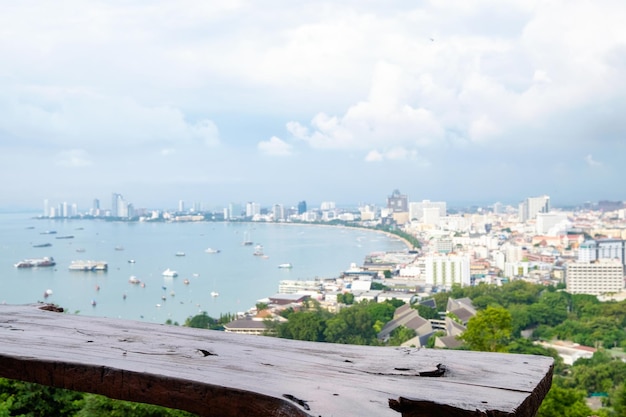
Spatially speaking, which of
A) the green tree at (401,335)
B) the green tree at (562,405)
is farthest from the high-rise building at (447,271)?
the green tree at (562,405)

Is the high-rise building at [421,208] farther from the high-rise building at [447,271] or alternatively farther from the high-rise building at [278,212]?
the high-rise building at [447,271]

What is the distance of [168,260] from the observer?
62.7 ft

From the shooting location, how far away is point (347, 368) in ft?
1.81

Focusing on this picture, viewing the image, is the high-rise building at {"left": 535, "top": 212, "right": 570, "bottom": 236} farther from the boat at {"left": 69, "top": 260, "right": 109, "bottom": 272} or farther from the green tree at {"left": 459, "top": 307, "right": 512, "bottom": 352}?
the green tree at {"left": 459, "top": 307, "right": 512, "bottom": 352}

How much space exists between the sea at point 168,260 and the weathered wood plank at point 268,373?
3996mm

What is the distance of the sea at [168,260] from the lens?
11.0 meters

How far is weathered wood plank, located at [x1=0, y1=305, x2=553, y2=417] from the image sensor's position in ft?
1.49

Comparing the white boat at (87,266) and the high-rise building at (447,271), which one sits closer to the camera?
the white boat at (87,266)

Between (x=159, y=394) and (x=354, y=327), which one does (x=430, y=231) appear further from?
(x=159, y=394)

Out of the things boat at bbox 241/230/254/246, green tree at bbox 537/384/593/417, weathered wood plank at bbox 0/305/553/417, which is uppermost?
weathered wood plank at bbox 0/305/553/417

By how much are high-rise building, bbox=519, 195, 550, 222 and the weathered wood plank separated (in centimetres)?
3034

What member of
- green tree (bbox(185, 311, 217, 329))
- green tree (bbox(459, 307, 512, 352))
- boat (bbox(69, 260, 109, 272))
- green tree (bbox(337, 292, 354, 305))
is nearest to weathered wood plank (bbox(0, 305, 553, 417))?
green tree (bbox(459, 307, 512, 352))

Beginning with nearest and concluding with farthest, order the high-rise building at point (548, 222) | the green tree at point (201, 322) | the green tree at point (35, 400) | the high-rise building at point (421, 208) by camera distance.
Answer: the green tree at point (35, 400) → the green tree at point (201, 322) → the high-rise building at point (548, 222) → the high-rise building at point (421, 208)

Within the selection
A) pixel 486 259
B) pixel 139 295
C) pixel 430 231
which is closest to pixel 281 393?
pixel 139 295
